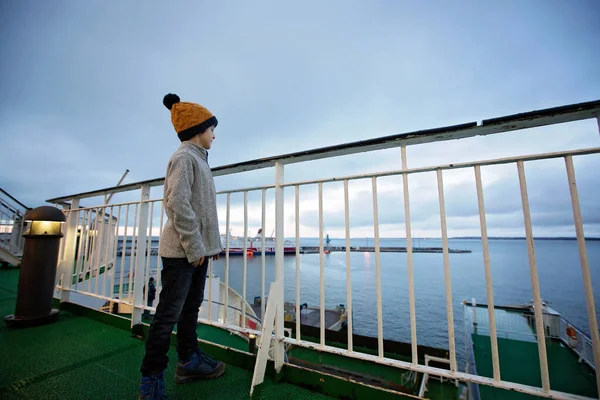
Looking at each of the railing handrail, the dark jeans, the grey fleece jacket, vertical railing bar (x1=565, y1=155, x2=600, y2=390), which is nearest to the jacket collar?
the grey fleece jacket

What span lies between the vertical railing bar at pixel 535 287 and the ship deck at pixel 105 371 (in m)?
0.51

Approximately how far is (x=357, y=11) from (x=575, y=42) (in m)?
10.8

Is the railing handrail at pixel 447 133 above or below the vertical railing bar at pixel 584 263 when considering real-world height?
above

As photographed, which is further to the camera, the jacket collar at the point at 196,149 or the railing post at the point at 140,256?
the railing post at the point at 140,256

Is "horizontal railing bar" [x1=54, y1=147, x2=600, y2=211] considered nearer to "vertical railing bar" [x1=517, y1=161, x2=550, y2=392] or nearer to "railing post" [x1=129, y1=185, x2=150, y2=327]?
"vertical railing bar" [x1=517, y1=161, x2=550, y2=392]

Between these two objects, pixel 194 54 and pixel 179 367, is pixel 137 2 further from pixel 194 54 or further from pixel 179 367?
pixel 179 367

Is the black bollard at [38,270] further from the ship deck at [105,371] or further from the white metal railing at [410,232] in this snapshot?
the white metal railing at [410,232]

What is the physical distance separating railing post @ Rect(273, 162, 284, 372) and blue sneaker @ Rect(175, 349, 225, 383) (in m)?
0.34

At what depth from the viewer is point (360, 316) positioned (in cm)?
1883

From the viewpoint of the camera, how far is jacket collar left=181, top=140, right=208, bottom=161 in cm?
129

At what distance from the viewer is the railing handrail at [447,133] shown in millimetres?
831

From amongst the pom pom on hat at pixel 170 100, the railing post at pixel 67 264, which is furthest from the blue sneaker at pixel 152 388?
the railing post at pixel 67 264

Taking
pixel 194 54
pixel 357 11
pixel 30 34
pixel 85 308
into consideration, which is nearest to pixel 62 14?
pixel 30 34

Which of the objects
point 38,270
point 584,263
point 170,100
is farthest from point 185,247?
point 38,270
